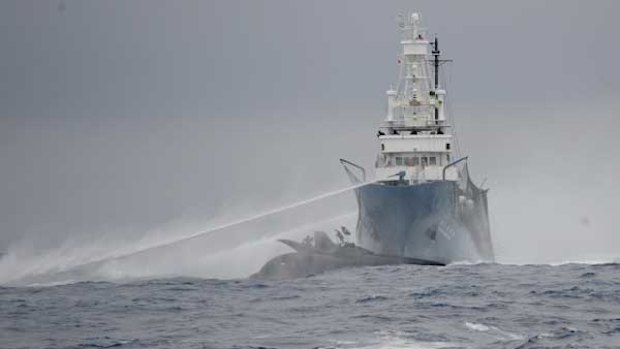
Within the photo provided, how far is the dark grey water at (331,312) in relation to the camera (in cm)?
3853

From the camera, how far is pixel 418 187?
70688mm

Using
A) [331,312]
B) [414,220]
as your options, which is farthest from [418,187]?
[331,312]

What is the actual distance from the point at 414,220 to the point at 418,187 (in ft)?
6.21

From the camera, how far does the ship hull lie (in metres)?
71.0

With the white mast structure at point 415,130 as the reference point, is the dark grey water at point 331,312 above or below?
below

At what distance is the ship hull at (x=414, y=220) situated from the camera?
71000 mm

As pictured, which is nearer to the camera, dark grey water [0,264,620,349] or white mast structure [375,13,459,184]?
dark grey water [0,264,620,349]

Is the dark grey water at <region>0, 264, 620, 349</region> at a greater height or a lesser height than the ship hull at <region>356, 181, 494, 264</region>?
lesser

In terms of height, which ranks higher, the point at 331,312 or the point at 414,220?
the point at 414,220

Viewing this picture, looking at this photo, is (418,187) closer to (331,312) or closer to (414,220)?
(414,220)

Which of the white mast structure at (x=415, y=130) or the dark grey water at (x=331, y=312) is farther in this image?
the white mast structure at (x=415, y=130)

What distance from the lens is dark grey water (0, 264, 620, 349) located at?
3853 centimetres

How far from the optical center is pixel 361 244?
75750mm

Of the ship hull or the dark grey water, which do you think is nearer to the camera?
the dark grey water
